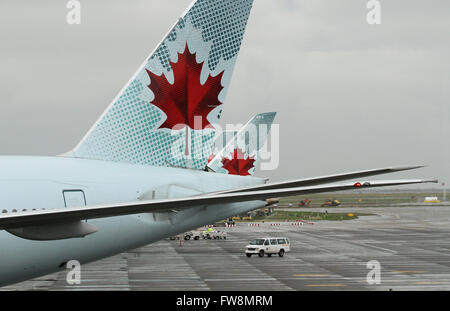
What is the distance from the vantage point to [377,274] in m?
41.7

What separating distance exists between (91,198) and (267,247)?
43.0 meters

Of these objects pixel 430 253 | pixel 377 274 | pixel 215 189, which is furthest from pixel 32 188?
pixel 430 253

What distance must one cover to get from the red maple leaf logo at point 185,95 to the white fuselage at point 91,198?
1368 millimetres

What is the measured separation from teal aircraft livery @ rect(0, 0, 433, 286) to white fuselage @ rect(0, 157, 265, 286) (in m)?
0.02

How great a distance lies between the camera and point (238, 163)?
1780 inches

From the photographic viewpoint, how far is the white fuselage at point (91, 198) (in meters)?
12.2

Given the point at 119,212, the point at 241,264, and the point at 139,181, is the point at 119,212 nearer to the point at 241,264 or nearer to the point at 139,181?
the point at 139,181

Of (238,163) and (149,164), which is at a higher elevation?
(238,163)

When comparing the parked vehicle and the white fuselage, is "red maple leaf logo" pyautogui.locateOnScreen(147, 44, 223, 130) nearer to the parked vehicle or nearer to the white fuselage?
the white fuselage

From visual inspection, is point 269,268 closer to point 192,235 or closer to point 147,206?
point 192,235

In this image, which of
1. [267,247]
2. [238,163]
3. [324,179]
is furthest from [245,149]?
[324,179]

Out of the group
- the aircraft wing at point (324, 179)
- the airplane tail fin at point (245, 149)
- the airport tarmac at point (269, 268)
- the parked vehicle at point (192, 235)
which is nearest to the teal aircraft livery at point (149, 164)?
the aircraft wing at point (324, 179)

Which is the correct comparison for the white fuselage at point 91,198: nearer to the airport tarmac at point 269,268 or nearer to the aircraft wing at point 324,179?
the aircraft wing at point 324,179

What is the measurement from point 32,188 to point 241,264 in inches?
1465
